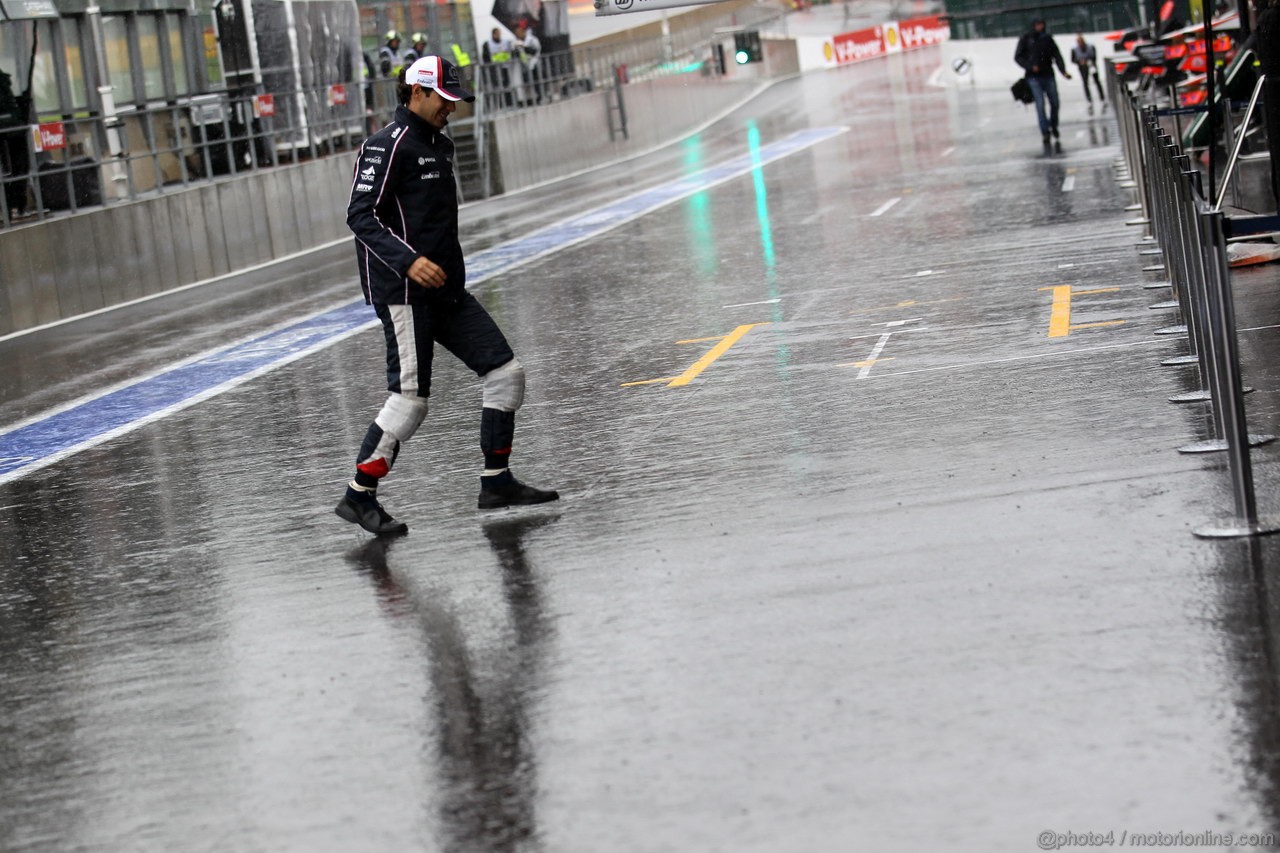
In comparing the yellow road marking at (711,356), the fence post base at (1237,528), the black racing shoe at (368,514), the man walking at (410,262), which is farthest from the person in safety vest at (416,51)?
the fence post base at (1237,528)

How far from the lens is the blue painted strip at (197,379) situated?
38.9 feet

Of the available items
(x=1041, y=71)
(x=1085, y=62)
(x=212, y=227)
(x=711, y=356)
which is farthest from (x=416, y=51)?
(x=711, y=356)

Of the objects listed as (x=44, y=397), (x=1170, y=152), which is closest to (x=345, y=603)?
(x=1170, y=152)

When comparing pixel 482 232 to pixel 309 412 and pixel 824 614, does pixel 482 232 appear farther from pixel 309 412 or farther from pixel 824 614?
pixel 824 614

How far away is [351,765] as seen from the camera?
4.98m

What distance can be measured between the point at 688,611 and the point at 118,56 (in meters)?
24.9

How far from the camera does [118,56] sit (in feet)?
94.4

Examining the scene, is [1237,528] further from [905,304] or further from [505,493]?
[905,304]

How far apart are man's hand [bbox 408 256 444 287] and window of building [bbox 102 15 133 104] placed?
22.0 metres

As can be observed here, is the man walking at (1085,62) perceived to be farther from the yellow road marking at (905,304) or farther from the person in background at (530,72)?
the yellow road marking at (905,304)

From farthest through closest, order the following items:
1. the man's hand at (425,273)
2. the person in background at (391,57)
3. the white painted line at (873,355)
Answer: the person in background at (391,57)
the white painted line at (873,355)
the man's hand at (425,273)

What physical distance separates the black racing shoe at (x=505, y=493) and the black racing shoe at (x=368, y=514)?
16.0 inches

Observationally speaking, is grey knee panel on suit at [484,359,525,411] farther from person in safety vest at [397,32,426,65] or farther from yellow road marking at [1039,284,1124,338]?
person in safety vest at [397,32,426,65]

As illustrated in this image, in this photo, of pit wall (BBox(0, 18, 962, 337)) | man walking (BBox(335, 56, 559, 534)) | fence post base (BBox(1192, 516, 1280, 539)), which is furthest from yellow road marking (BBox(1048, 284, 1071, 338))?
pit wall (BBox(0, 18, 962, 337))
